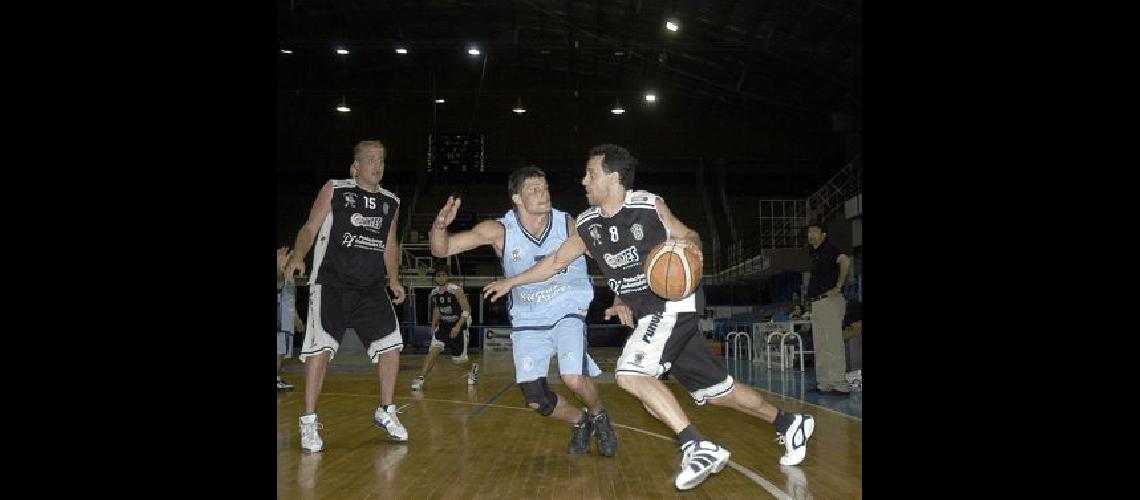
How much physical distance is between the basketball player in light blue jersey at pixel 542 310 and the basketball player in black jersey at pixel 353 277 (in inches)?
22.0

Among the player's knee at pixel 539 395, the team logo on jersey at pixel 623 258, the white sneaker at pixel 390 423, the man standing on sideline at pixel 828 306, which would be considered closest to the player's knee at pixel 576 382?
the player's knee at pixel 539 395

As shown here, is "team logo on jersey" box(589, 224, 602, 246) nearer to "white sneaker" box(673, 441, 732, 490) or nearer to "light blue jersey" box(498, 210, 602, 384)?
"light blue jersey" box(498, 210, 602, 384)

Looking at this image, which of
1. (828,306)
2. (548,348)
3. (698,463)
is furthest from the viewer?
(828,306)

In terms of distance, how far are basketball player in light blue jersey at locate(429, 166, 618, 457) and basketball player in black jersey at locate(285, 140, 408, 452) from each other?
56 centimetres

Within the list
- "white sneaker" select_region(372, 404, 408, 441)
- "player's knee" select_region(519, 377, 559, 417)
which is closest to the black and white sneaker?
"player's knee" select_region(519, 377, 559, 417)

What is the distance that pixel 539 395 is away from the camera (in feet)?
16.3

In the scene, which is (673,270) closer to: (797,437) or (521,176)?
(797,437)

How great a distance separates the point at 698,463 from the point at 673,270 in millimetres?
866

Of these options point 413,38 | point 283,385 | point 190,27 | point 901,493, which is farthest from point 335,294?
point 413,38

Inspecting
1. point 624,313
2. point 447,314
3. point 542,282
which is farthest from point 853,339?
point 624,313

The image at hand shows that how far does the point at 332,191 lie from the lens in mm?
5246

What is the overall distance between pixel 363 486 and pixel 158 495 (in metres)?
2.14

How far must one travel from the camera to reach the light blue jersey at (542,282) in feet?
16.5

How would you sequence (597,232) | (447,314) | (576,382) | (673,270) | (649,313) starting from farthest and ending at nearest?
(447,314) < (576,382) < (597,232) < (649,313) < (673,270)
